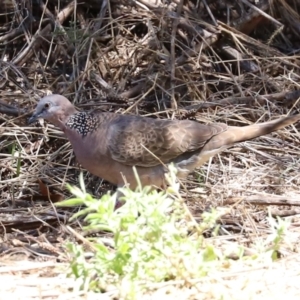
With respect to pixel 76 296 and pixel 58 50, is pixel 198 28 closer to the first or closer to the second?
pixel 58 50

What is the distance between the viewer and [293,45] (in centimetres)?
572

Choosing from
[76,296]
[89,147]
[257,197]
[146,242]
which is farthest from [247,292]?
[89,147]

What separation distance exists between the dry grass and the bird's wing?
27 centimetres

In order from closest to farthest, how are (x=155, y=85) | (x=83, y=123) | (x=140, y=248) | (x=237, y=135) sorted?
(x=140, y=248), (x=83, y=123), (x=237, y=135), (x=155, y=85)

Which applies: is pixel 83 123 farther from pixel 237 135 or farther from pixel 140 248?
pixel 140 248

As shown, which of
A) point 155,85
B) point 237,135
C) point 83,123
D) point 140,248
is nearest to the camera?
point 140,248

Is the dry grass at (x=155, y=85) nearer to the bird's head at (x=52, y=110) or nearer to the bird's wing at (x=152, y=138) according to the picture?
the bird's wing at (x=152, y=138)

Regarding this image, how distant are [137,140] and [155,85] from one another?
95 cm

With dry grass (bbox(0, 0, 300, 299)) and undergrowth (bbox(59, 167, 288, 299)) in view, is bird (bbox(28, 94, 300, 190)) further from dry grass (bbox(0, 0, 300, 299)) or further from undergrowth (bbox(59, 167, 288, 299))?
undergrowth (bbox(59, 167, 288, 299))

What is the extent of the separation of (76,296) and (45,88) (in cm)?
293

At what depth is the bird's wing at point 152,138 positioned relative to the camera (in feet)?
13.7

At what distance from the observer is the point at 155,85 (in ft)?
16.8

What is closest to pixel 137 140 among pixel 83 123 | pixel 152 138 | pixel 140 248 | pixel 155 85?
pixel 152 138

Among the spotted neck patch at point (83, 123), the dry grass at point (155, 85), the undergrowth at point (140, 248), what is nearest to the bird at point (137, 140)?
the spotted neck patch at point (83, 123)
